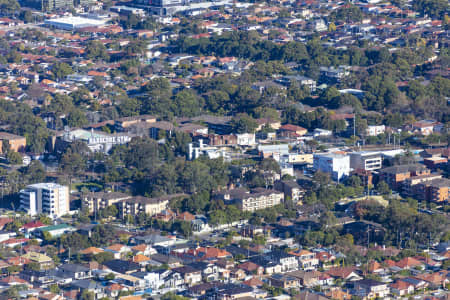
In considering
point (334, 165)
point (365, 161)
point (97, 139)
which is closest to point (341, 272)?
point (334, 165)

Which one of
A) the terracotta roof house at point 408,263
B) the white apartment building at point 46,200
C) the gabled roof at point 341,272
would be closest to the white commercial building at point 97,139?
the white apartment building at point 46,200

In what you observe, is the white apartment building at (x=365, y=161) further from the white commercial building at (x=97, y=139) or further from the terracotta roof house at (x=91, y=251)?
the terracotta roof house at (x=91, y=251)

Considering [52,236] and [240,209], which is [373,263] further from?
[52,236]

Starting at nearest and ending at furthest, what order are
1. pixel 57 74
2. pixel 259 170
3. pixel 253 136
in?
pixel 259 170
pixel 253 136
pixel 57 74

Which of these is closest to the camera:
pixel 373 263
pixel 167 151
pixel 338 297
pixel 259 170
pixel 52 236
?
pixel 338 297

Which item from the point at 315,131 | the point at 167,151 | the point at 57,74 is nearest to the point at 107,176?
the point at 167,151

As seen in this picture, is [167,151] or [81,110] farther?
[81,110]

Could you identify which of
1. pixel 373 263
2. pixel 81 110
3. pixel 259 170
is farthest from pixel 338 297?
pixel 81 110
